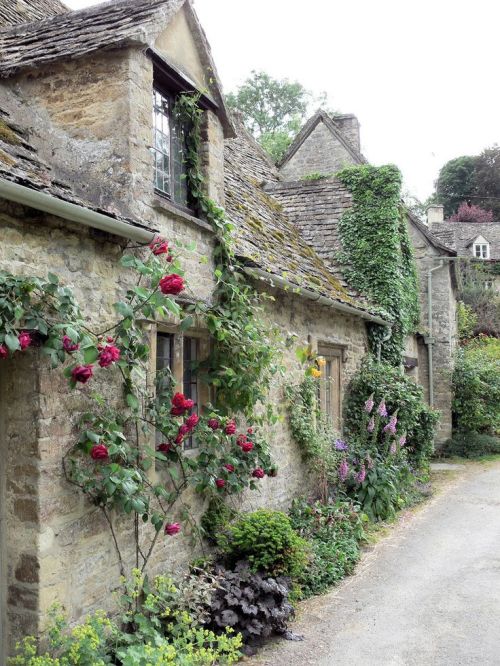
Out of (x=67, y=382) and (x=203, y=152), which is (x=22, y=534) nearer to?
(x=67, y=382)

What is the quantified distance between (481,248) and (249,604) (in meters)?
36.1

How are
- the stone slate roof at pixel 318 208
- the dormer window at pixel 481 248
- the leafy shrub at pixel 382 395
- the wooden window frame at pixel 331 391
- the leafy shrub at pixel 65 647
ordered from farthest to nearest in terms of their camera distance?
the dormer window at pixel 481 248 → the stone slate roof at pixel 318 208 → the leafy shrub at pixel 382 395 → the wooden window frame at pixel 331 391 → the leafy shrub at pixel 65 647

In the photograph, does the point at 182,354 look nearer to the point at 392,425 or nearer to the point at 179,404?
the point at 179,404

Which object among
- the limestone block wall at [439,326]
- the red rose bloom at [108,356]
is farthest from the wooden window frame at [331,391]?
the limestone block wall at [439,326]

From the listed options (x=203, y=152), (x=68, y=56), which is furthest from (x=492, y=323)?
(x=68, y=56)

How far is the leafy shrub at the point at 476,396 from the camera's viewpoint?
688 inches

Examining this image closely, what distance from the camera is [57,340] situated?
411cm

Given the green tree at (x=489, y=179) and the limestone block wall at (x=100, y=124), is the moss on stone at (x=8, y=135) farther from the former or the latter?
the green tree at (x=489, y=179)

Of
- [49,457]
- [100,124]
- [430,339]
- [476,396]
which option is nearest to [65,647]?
[49,457]

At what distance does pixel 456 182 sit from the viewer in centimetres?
4931

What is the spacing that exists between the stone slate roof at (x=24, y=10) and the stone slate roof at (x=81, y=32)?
0.99 metres

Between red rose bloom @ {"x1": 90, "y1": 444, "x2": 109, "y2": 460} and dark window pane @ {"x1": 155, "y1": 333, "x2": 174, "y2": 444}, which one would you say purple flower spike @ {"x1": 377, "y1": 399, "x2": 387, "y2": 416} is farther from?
red rose bloom @ {"x1": 90, "y1": 444, "x2": 109, "y2": 460}

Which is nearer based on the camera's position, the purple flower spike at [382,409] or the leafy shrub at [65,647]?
the leafy shrub at [65,647]

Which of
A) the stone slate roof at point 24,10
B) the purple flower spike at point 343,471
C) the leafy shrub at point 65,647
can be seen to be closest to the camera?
the leafy shrub at point 65,647
